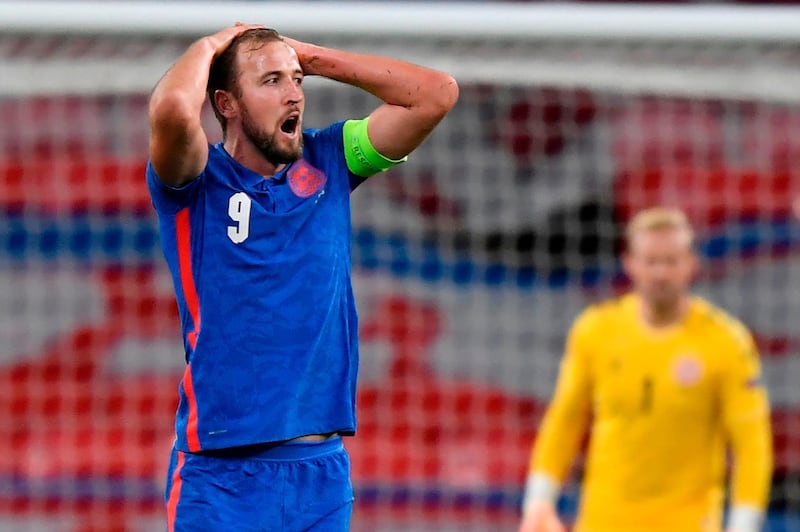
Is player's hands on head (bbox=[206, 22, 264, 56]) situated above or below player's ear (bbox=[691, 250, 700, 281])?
above

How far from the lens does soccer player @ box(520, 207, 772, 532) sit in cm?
503

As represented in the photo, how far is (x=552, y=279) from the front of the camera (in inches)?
314

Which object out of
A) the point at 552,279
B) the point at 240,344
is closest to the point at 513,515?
the point at 552,279

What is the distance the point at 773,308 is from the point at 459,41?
360 centimetres

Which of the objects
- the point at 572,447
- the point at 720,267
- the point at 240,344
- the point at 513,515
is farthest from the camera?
the point at 720,267

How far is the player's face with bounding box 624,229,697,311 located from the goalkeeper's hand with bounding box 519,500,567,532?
89 cm

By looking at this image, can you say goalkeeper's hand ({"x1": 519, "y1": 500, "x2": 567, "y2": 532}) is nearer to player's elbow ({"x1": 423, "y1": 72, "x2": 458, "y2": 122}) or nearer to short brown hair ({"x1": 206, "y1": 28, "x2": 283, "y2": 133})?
player's elbow ({"x1": 423, "y1": 72, "x2": 458, "y2": 122})

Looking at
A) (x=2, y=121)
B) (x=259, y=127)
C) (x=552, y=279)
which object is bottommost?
(x=552, y=279)

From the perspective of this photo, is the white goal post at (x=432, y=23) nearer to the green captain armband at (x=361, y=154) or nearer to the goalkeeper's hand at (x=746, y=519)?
the goalkeeper's hand at (x=746, y=519)

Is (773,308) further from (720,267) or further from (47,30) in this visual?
(47,30)

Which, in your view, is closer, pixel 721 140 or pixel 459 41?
pixel 459 41

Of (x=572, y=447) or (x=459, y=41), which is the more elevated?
(x=459, y=41)

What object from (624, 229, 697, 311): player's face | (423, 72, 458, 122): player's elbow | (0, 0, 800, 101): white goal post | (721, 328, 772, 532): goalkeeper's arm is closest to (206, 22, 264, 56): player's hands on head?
(423, 72, 458, 122): player's elbow

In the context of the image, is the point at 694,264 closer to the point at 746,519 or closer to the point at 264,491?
the point at 746,519
